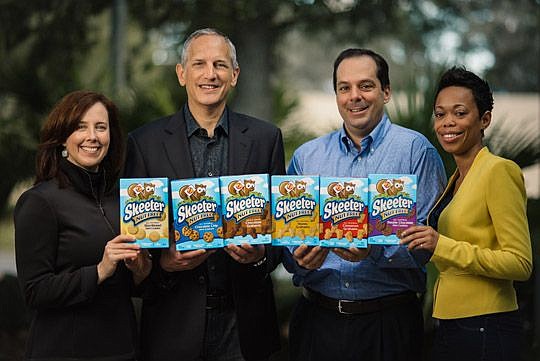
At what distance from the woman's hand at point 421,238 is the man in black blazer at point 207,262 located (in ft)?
2.02

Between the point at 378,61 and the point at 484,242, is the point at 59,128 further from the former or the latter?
the point at 484,242

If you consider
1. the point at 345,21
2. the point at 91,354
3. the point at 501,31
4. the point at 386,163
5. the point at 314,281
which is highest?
the point at 501,31

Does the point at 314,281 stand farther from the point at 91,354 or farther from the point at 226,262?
the point at 91,354

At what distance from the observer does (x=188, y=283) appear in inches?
143

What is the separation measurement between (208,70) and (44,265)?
1020mm

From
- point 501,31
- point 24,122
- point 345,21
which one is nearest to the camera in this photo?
point 24,122

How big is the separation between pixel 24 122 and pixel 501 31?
23.7 meters

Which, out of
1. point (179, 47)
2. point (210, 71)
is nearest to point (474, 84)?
point (210, 71)

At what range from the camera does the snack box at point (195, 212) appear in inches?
132

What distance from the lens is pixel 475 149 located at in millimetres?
3473

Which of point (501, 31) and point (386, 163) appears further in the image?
point (501, 31)

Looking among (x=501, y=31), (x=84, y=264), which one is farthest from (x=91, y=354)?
(x=501, y=31)

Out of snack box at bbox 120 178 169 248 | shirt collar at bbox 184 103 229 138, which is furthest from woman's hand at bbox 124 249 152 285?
shirt collar at bbox 184 103 229 138

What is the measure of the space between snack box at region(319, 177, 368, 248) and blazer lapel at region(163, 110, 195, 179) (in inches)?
24.2
